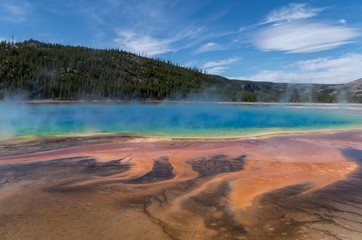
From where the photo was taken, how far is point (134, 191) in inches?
184

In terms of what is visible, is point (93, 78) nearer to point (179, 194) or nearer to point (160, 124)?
point (160, 124)

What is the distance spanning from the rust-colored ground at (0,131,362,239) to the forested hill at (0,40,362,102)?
56820mm

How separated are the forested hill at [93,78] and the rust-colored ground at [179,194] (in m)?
56.8

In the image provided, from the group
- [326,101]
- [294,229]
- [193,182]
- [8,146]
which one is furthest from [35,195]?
[326,101]

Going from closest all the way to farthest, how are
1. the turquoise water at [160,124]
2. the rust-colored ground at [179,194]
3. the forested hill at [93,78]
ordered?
the rust-colored ground at [179,194] < the turquoise water at [160,124] < the forested hill at [93,78]

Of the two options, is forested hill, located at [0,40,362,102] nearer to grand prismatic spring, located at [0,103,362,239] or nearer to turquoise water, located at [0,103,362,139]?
turquoise water, located at [0,103,362,139]

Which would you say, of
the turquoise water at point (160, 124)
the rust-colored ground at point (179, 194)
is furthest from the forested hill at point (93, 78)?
the rust-colored ground at point (179, 194)

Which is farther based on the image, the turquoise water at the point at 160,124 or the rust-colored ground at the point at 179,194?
the turquoise water at the point at 160,124

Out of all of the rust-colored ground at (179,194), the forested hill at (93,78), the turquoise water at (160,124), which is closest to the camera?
the rust-colored ground at (179,194)

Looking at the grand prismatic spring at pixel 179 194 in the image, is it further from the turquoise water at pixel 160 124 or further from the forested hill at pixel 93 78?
the forested hill at pixel 93 78

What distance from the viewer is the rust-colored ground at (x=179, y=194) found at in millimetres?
3221

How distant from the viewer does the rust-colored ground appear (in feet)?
10.6

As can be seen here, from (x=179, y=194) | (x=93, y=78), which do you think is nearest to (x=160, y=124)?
(x=179, y=194)

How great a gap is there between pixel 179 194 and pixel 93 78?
84.3 m
